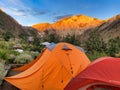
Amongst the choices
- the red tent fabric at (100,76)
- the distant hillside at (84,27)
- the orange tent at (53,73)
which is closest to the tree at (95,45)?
the orange tent at (53,73)

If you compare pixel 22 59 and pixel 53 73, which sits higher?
pixel 53 73

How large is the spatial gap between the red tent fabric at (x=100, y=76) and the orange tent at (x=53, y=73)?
334 cm

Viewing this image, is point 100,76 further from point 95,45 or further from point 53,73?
point 95,45

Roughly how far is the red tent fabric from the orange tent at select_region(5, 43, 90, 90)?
3.34 metres

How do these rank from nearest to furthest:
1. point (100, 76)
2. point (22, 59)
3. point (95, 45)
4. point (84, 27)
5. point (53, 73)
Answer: point (100, 76) < point (53, 73) < point (22, 59) < point (95, 45) < point (84, 27)

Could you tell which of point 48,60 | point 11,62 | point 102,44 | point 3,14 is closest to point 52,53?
point 48,60

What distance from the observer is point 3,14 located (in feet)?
397

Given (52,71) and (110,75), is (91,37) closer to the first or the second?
(52,71)

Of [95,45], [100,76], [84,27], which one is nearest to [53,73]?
[100,76]

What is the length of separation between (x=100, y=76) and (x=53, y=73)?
13.5 ft

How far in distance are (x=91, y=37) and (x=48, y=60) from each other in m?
15.2

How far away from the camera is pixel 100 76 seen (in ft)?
23.3

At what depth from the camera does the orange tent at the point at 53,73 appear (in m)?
10.8

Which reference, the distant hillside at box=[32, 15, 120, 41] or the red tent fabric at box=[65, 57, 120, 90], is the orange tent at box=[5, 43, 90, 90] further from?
the distant hillside at box=[32, 15, 120, 41]
